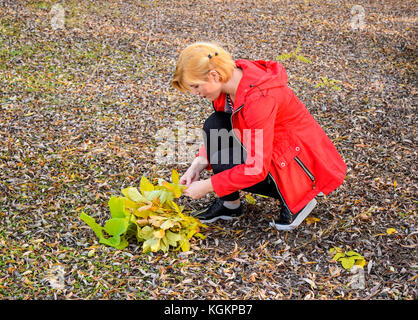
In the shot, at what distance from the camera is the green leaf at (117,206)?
2938mm

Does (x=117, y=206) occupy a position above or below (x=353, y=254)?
above

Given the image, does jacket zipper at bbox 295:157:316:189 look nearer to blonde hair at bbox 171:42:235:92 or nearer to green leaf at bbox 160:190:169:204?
blonde hair at bbox 171:42:235:92

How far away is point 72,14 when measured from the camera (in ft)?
24.0

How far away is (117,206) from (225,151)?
0.87m

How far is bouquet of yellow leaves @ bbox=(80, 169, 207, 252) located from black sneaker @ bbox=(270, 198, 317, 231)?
1.98ft

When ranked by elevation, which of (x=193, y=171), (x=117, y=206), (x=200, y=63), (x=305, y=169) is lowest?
(x=117, y=206)

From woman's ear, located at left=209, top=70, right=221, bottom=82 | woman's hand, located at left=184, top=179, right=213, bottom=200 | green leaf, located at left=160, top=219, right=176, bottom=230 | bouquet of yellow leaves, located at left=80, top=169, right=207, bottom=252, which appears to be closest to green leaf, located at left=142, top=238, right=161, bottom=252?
bouquet of yellow leaves, located at left=80, top=169, right=207, bottom=252

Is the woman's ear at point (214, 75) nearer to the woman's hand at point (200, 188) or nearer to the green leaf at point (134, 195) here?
the woman's hand at point (200, 188)

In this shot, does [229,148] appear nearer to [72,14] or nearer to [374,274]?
→ [374,274]

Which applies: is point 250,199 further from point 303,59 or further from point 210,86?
point 303,59

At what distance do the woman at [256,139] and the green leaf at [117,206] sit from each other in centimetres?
47

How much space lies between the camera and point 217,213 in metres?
3.22

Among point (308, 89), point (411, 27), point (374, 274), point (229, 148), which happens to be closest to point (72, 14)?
point (308, 89)

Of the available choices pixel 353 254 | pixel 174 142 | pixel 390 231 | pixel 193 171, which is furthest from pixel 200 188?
Result: pixel 174 142
